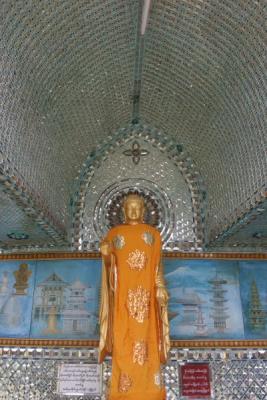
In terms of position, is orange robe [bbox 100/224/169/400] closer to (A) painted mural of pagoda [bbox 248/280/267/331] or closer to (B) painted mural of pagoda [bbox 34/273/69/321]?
(B) painted mural of pagoda [bbox 34/273/69/321]

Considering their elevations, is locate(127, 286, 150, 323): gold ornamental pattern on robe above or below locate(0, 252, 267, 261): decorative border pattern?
below

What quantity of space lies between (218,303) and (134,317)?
1500 millimetres

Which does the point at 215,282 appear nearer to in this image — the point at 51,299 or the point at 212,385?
the point at 212,385

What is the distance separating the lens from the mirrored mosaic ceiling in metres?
4.14

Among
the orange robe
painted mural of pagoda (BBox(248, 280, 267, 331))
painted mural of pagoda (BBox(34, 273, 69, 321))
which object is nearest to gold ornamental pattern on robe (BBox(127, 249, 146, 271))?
the orange robe

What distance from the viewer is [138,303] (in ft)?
14.5

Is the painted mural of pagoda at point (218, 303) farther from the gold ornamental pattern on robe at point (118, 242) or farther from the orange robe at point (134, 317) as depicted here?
the gold ornamental pattern on robe at point (118, 242)

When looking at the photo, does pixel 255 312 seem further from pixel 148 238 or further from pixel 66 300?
pixel 66 300

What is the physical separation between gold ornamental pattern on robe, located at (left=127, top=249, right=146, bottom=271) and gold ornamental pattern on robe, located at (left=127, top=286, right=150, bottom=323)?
0.69 ft

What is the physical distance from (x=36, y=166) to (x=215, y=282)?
2.55m

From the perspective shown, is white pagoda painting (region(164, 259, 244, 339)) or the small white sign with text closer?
the small white sign with text

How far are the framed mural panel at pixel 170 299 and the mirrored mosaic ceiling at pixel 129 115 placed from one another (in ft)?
0.69

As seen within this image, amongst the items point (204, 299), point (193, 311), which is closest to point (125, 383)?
point (193, 311)

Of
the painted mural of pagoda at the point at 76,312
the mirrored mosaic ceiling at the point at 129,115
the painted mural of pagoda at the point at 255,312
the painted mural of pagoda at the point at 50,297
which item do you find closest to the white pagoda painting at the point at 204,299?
the painted mural of pagoda at the point at 255,312
